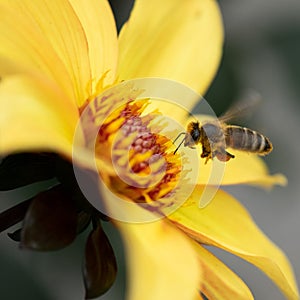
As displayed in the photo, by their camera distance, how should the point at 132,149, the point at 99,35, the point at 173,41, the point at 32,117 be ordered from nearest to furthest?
the point at 32,117 < the point at 132,149 < the point at 99,35 < the point at 173,41

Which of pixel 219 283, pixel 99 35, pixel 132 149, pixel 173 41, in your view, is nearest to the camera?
pixel 219 283

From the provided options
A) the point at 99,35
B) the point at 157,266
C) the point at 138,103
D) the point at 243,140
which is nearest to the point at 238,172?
the point at 243,140

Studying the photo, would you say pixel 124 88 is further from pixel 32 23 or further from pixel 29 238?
pixel 29 238

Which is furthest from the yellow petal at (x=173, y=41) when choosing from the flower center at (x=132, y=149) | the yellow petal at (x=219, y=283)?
the yellow petal at (x=219, y=283)

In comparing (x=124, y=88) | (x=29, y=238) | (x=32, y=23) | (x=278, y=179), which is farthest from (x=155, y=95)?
(x=29, y=238)

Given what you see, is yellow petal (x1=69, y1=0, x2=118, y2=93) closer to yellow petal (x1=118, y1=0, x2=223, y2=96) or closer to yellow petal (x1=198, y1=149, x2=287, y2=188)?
yellow petal (x1=118, y1=0, x2=223, y2=96)

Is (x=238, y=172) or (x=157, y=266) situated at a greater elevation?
(x=157, y=266)

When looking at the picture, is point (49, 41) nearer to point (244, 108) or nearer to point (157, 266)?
point (244, 108)
